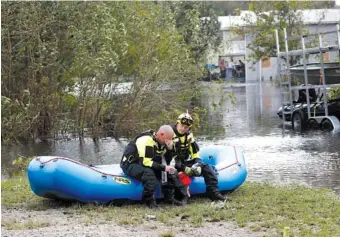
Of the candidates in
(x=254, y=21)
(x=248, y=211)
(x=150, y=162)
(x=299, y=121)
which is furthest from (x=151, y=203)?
(x=254, y=21)

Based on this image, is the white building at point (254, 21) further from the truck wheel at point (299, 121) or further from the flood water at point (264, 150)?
the truck wheel at point (299, 121)

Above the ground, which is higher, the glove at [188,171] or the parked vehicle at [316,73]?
the parked vehicle at [316,73]

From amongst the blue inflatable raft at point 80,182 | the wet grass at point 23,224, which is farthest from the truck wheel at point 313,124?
the wet grass at point 23,224

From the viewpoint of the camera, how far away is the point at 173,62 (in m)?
18.1

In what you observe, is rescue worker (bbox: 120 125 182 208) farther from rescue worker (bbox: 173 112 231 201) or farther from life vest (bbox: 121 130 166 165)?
rescue worker (bbox: 173 112 231 201)

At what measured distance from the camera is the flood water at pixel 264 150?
11.3 meters

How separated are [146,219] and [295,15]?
30893 mm

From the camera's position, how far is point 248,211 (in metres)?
7.85

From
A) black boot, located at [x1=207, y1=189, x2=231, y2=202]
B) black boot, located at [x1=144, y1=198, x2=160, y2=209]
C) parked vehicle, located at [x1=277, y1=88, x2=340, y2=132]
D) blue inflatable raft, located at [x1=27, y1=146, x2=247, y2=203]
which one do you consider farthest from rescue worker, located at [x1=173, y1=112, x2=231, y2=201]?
parked vehicle, located at [x1=277, y1=88, x2=340, y2=132]

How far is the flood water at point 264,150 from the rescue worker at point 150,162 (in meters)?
2.50

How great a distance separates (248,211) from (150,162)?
1.47 meters

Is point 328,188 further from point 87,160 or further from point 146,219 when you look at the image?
point 87,160

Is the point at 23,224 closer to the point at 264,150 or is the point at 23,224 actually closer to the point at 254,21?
the point at 264,150

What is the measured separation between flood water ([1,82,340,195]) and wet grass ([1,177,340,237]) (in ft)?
4.16
